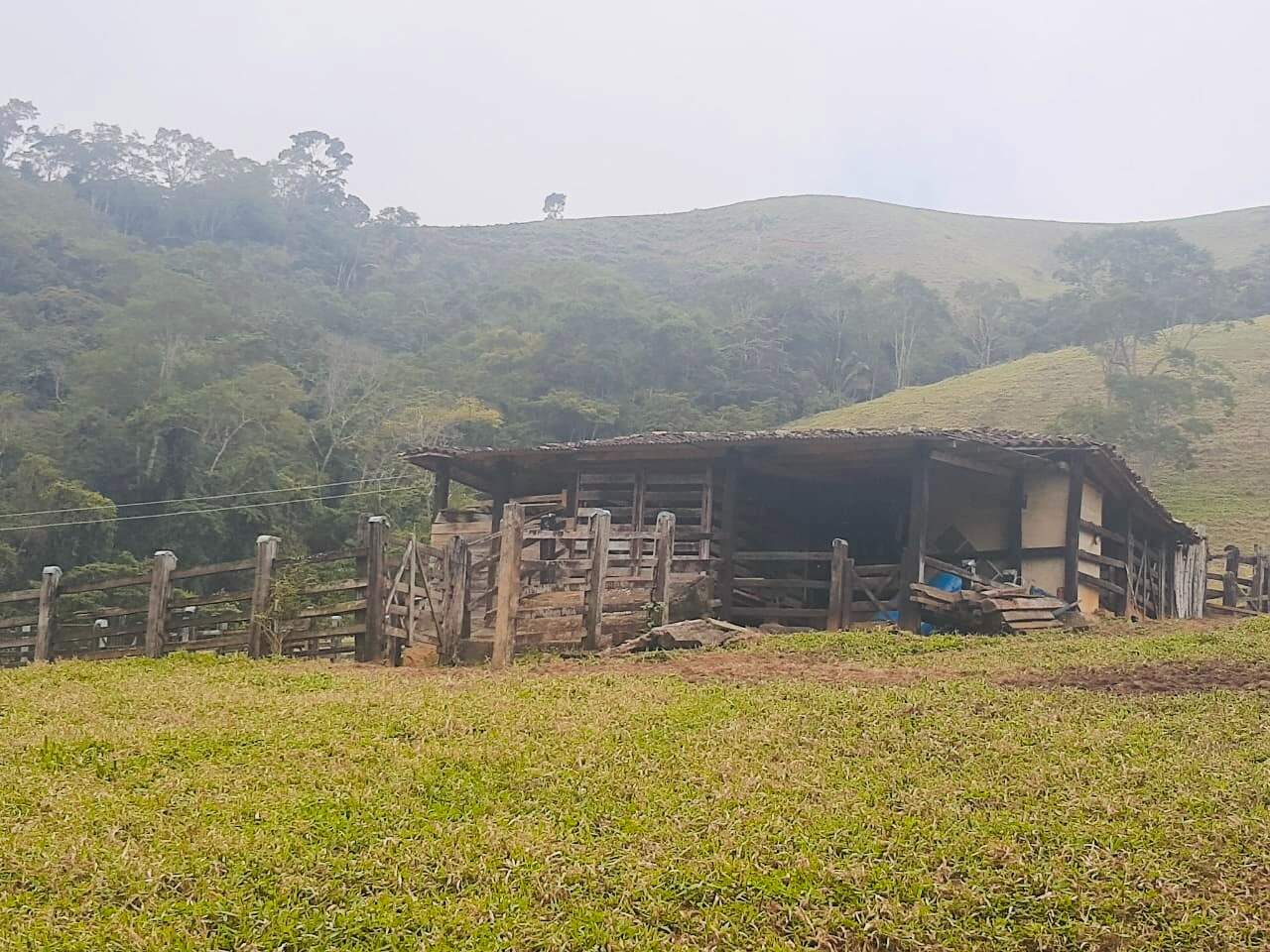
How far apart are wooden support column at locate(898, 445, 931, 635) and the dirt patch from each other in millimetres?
5842

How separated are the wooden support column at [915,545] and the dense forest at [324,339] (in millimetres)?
25258

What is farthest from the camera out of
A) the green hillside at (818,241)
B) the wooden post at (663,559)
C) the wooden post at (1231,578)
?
the green hillside at (818,241)

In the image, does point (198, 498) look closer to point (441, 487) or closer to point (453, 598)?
point (441, 487)

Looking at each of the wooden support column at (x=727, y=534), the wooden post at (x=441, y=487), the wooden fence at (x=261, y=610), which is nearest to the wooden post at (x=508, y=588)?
the wooden fence at (x=261, y=610)

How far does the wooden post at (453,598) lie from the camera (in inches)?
473

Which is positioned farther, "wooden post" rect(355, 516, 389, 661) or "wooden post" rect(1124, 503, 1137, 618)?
"wooden post" rect(1124, 503, 1137, 618)

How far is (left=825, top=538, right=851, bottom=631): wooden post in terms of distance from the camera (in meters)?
14.8

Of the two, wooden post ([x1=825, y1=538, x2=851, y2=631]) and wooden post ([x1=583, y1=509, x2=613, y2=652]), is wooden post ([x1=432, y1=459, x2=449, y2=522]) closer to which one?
wooden post ([x1=825, y1=538, x2=851, y2=631])

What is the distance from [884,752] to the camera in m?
6.50

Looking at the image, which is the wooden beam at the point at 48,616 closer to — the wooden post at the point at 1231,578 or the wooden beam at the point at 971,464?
the wooden beam at the point at 971,464

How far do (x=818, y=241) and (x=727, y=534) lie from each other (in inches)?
3827

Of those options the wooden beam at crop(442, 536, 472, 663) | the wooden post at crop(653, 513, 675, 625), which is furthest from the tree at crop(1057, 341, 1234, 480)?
the wooden beam at crop(442, 536, 472, 663)

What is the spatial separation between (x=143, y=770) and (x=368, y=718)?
1489 millimetres

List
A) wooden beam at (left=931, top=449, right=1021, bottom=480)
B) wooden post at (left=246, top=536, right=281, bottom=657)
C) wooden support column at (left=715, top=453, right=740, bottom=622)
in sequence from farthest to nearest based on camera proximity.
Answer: wooden support column at (left=715, top=453, right=740, bottom=622) → wooden beam at (left=931, top=449, right=1021, bottom=480) → wooden post at (left=246, top=536, right=281, bottom=657)
